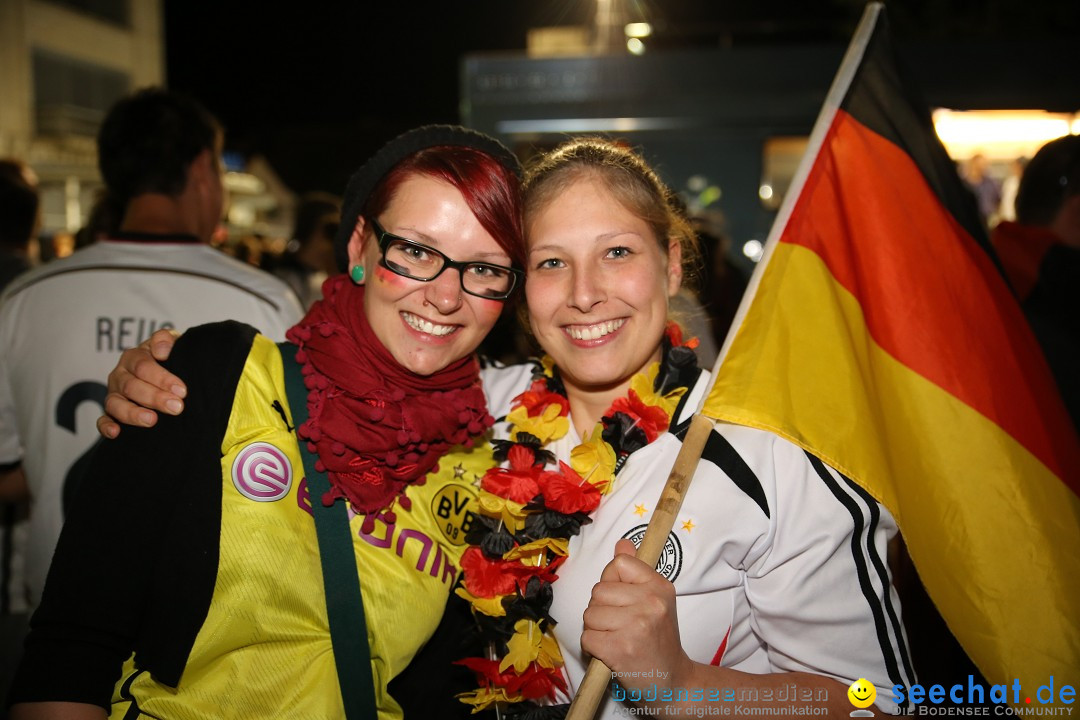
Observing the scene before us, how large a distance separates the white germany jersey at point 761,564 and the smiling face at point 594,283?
31 cm

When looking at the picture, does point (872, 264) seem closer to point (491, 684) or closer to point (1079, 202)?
point (491, 684)

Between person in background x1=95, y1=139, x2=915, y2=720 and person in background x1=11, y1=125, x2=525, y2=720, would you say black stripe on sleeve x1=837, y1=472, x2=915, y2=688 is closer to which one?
person in background x1=95, y1=139, x2=915, y2=720

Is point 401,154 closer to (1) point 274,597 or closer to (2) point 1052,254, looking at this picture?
(1) point 274,597

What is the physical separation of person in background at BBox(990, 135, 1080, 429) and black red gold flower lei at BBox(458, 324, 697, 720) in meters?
1.82

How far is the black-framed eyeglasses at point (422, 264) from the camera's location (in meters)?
2.16


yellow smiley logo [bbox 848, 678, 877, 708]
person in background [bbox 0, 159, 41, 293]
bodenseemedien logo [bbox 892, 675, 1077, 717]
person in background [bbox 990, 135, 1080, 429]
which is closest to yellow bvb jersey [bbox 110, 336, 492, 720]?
yellow smiley logo [bbox 848, 678, 877, 708]

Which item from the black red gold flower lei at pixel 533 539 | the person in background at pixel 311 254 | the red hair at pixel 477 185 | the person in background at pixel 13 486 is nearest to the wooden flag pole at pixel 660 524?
the black red gold flower lei at pixel 533 539

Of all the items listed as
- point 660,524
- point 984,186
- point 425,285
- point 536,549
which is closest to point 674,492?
point 660,524

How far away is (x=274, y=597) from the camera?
1871 mm

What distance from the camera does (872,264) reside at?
6.99 ft

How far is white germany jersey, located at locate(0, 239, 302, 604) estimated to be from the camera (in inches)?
109

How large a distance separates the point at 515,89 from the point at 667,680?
21.4 feet

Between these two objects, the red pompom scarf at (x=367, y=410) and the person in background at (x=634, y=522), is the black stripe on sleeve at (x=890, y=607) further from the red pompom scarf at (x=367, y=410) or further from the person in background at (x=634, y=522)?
the red pompom scarf at (x=367, y=410)

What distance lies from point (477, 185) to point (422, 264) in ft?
0.91
